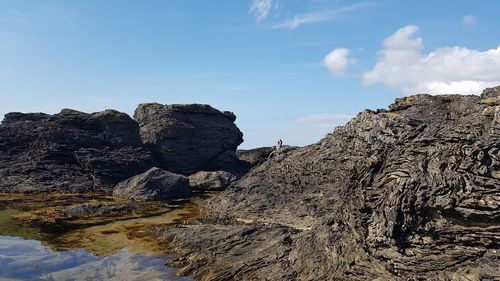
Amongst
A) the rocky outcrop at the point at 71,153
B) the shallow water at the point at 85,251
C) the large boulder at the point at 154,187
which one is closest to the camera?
the shallow water at the point at 85,251

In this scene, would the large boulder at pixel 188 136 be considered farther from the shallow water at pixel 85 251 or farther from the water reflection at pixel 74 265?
the water reflection at pixel 74 265

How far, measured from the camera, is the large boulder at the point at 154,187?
36781 millimetres

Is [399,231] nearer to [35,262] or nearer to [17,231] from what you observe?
[35,262]

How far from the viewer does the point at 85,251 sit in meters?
20.3

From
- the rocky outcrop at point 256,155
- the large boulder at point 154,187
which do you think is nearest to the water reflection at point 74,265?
the large boulder at point 154,187

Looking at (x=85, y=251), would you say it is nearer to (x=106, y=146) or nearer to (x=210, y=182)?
(x=210, y=182)

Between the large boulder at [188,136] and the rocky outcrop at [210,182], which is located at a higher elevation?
the large boulder at [188,136]

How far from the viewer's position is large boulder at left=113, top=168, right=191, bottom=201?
121ft

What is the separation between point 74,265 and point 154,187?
63.7ft

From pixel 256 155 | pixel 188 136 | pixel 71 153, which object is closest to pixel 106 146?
pixel 71 153

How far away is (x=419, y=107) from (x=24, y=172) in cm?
3795

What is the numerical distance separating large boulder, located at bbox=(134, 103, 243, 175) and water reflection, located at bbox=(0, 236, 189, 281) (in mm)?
32438

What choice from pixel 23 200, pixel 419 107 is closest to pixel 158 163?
pixel 23 200

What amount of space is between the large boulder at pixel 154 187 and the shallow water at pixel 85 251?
8.11m
